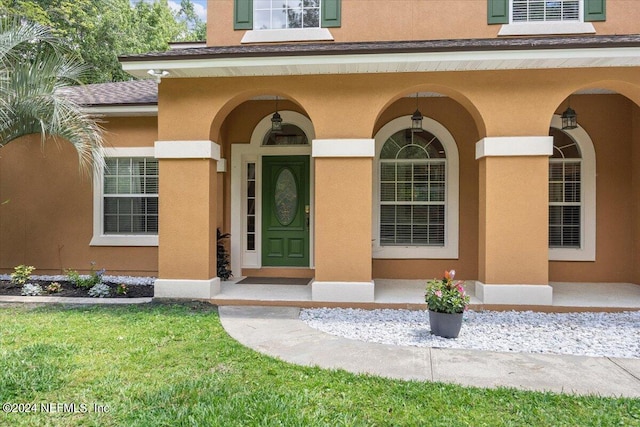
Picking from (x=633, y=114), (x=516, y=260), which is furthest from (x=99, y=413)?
(x=633, y=114)

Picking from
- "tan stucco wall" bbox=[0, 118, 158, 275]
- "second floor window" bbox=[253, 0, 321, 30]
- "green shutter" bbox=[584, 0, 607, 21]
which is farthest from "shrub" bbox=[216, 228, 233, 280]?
"green shutter" bbox=[584, 0, 607, 21]

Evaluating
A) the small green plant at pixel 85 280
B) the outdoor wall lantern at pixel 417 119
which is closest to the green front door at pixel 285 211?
the outdoor wall lantern at pixel 417 119

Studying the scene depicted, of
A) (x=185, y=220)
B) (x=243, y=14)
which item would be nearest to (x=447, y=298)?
(x=185, y=220)

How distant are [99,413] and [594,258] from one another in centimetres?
838

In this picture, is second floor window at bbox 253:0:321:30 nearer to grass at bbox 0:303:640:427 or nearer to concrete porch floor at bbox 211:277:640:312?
concrete porch floor at bbox 211:277:640:312

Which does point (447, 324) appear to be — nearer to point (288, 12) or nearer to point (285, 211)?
point (285, 211)

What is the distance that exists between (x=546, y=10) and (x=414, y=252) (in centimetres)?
521

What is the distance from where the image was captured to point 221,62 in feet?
20.3

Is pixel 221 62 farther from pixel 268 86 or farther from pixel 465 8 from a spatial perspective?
pixel 465 8

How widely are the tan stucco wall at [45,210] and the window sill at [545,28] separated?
358 inches

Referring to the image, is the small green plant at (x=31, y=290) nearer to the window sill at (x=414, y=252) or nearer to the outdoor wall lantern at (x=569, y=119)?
the window sill at (x=414, y=252)

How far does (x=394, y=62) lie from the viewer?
6008mm

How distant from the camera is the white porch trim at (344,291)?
6359 mm

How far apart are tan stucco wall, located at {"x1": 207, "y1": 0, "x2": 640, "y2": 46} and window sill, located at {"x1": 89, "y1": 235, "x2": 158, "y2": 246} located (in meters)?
4.34
